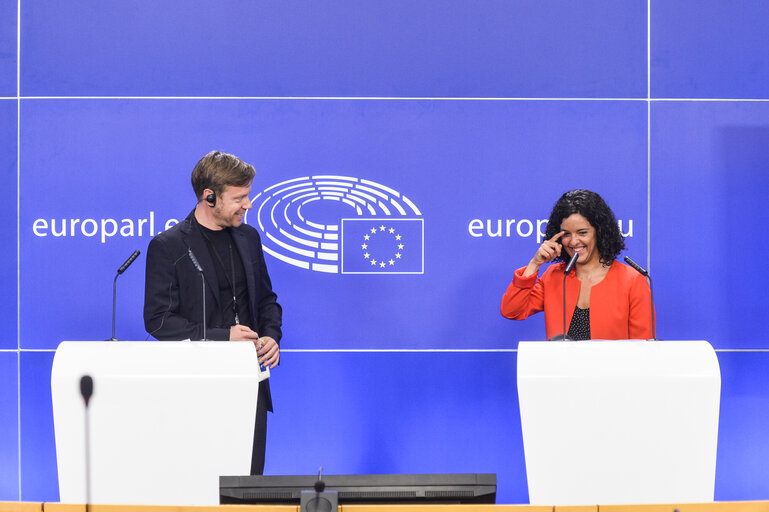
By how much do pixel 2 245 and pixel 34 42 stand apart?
101 centimetres

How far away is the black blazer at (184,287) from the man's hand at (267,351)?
0.42 ft

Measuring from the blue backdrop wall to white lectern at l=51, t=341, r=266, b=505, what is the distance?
158 cm

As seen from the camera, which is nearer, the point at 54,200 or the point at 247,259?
the point at 247,259

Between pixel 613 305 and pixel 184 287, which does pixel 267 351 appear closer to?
pixel 184 287

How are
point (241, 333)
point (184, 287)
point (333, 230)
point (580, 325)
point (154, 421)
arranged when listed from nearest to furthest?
1. point (154, 421)
2. point (241, 333)
3. point (184, 287)
4. point (580, 325)
5. point (333, 230)

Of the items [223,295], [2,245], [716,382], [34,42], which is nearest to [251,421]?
[223,295]

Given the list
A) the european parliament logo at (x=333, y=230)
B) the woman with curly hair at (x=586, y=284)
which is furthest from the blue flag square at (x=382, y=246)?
the woman with curly hair at (x=586, y=284)

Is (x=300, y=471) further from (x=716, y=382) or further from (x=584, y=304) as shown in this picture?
(x=716, y=382)

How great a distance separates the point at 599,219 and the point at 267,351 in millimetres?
1373

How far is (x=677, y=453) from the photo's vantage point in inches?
78.3

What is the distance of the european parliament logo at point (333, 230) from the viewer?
3607 mm

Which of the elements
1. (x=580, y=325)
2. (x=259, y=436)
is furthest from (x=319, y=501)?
(x=580, y=325)

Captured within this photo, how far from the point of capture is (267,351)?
2.57 metres

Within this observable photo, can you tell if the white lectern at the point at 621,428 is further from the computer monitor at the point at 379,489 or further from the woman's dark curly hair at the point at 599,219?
the woman's dark curly hair at the point at 599,219
